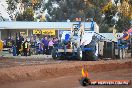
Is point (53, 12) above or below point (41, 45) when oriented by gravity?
above

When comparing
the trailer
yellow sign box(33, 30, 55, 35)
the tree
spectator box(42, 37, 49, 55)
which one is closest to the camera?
the trailer

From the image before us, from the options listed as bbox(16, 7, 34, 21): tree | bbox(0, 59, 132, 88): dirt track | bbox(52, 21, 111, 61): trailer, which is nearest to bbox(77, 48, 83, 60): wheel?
bbox(52, 21, 111, 61): trailer

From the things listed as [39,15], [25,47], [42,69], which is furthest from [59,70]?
[39,15]

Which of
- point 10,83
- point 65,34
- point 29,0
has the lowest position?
point 10,83

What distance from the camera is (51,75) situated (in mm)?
16766

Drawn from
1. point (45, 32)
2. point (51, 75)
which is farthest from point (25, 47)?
point (45, 32)

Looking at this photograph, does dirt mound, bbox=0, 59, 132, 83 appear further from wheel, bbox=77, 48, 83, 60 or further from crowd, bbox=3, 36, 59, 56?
crowd, bbox=3, 36, 59, 56

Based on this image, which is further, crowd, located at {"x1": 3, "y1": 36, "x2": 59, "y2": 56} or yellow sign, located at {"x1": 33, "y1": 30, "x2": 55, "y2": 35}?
yellow sign, located at {"x1": 33, "y1": 30, "x2": 55, "y2": 35}

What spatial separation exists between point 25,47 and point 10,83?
14.8 m

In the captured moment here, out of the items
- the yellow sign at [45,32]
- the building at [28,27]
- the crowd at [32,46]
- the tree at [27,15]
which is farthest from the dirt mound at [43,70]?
the tree at [27,15]

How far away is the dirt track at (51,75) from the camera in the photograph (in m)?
13.3

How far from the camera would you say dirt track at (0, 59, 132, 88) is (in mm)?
13332

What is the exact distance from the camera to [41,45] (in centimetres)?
3191

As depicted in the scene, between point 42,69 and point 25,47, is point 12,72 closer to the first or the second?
point 42,69
